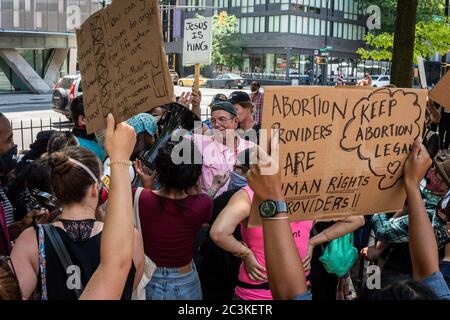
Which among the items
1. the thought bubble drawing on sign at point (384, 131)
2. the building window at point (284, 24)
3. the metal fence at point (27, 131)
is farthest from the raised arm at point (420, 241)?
the building window at point (284, 24)

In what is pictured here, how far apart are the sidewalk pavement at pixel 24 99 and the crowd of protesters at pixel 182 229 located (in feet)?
74.0

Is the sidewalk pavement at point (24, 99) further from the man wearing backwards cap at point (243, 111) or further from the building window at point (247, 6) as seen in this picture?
the building window at point (247, 6)

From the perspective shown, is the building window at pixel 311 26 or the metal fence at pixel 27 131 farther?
the building window at pixel 311 26

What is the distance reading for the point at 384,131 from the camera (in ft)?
7.68

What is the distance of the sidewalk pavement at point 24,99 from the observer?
84.8ft

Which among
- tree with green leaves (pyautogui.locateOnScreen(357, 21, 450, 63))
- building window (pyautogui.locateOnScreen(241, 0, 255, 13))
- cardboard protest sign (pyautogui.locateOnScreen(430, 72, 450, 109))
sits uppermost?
building window (pyautogui.locateOnScreen(241, 0, 255, 13))

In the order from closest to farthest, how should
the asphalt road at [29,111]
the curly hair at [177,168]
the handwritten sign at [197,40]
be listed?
1. the curly hair at [177,168]
2. the handwritten sign at [197,40]
3. the asphalt road at [29,111]

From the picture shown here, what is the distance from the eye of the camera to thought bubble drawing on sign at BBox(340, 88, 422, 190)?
7.52 feet

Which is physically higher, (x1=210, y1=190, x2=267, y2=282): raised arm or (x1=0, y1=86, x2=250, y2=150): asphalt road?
(x1=210, y1=190, x2=267, y2=282): raised arm

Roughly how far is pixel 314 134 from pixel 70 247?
114 cm

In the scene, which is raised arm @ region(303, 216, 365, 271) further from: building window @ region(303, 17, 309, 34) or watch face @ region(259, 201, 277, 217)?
building window @ region(303, 17, 309, 34)

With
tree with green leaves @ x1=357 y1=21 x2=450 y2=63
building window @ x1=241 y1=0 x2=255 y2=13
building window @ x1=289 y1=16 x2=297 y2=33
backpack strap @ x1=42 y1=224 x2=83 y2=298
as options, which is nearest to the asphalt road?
tree with green leaves @ x1=357 y1=21 x2=450 y2=63

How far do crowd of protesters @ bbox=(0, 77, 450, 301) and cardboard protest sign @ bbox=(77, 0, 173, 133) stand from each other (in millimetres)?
203
